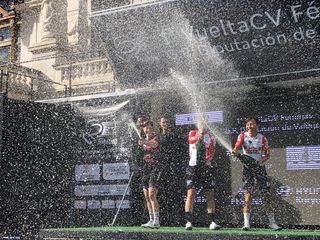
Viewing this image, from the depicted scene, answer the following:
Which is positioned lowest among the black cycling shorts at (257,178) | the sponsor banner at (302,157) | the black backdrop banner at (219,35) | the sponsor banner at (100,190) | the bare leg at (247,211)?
the bare leg at (247,211)

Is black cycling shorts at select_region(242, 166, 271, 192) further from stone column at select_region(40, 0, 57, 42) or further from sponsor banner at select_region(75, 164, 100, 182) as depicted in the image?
stone column at select_region(40, 0, 57, 42)

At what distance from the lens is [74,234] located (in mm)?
7949

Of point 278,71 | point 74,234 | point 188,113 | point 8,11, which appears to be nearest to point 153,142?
point 188,113

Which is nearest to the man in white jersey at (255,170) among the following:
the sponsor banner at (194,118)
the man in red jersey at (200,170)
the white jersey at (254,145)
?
the white jersey at (254,145)

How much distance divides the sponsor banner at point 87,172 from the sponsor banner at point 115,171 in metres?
0.19

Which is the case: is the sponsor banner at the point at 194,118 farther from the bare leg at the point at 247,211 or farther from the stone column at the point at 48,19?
the stone column at the point at 48,19

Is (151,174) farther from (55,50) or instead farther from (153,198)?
(55,50)

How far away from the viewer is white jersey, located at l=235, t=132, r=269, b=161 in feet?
25.4

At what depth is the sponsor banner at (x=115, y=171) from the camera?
938cm

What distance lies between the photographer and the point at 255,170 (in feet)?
25.1

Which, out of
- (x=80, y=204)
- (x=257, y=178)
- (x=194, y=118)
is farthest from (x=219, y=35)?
(x=80, y=204)

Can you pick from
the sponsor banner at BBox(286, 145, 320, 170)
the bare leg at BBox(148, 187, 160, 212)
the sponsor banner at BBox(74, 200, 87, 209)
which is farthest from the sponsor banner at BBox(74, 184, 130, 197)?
the sponsor banner at BBox(286, 145, 320, 170)

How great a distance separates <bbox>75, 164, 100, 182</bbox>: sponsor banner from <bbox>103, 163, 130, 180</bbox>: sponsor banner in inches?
7.6

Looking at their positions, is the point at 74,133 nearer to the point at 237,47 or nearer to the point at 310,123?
the point at 237,47
